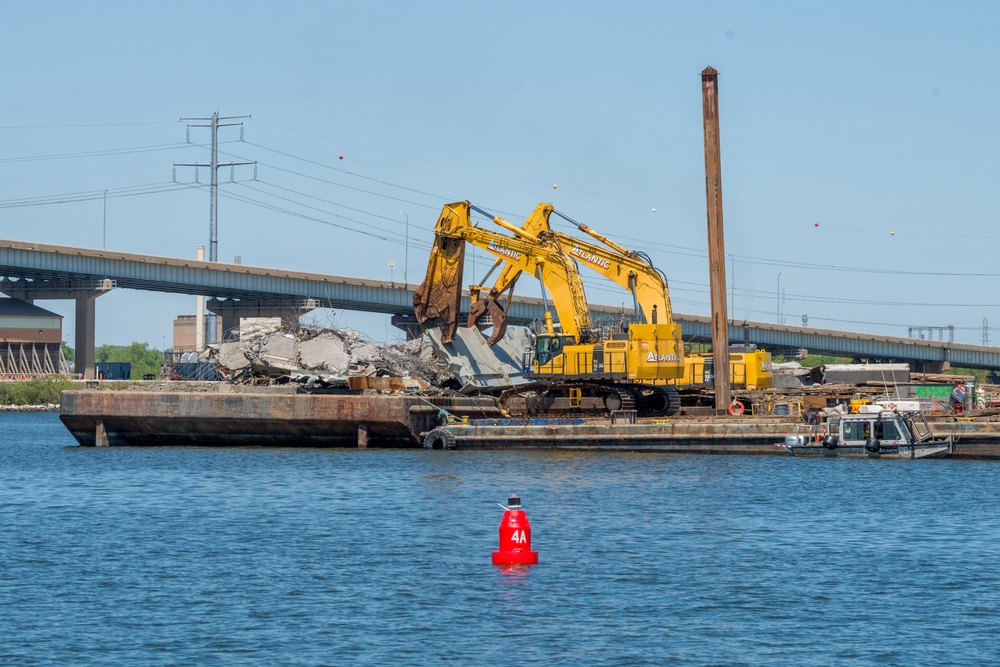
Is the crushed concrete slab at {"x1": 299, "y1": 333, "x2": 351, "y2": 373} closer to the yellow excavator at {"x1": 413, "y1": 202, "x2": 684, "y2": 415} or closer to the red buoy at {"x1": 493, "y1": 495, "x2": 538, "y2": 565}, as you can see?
the yellow excavator at {"x1": 413, "y1": 202, "x2": 684, "y2": 415}

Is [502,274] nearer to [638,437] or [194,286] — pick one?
[638,437]

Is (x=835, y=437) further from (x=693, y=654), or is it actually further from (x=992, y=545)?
(x=693, y=654)

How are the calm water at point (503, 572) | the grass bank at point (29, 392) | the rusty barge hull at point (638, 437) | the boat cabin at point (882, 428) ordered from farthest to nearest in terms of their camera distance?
the grass bank at point (29, 392) < the rusty barge hull at point (638, 437) < the boat cabin at point (882, 428) < the calm water at point (503, 572)

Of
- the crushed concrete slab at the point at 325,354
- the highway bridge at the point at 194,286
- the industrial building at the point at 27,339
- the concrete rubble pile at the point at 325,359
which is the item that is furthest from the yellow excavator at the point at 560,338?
the industrial building at the point at 27,339

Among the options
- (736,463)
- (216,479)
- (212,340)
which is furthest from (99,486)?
(212,340)

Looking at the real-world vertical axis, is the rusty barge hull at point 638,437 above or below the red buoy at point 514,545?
above

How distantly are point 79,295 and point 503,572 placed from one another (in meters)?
105

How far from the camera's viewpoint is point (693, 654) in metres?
19.1

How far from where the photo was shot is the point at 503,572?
25172 mm

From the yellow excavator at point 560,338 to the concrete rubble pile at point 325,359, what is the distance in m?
5.48

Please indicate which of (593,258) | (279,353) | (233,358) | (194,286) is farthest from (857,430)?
(194,286)

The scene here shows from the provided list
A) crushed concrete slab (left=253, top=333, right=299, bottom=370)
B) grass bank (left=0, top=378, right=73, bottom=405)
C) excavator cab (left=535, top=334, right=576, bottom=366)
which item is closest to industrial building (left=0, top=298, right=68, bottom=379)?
grass bank (left=0, top=378, right=73, bottom=405)

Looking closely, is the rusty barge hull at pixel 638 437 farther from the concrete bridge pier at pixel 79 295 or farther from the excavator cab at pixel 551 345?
the concrete bridge pier at pixel 79 295

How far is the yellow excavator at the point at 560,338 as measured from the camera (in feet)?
175
